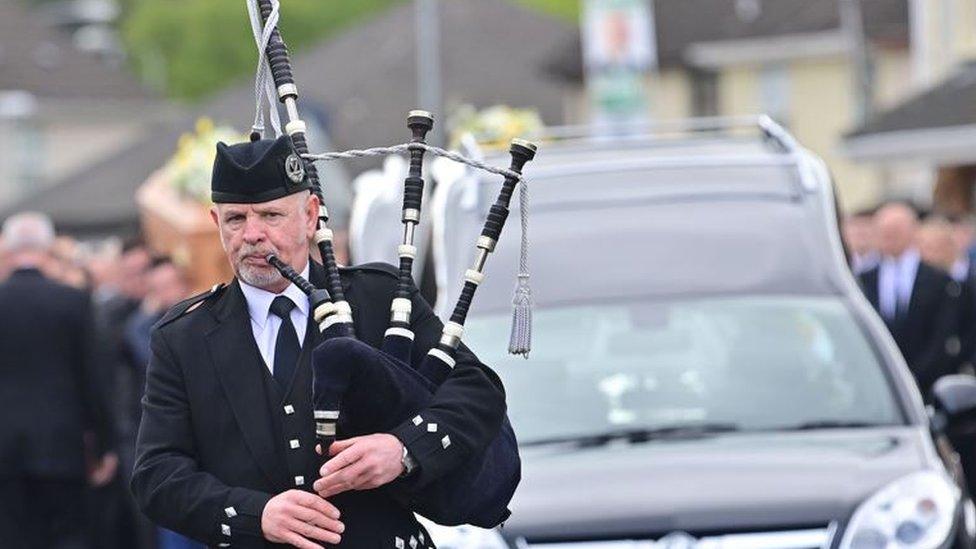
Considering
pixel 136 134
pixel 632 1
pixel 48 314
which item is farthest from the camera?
pixel 136 134

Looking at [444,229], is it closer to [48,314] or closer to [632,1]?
[48,314]

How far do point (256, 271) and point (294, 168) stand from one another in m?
0.23

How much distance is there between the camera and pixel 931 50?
42.2 m

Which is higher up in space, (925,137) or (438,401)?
(438,401)

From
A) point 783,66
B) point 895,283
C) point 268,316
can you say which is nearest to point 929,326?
point 895,283

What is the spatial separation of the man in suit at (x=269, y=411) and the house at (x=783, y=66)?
53268 millimetres

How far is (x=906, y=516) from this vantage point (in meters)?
8.06

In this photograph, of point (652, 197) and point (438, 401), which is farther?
point (652, 197)

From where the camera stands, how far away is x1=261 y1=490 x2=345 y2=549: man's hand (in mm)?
5609

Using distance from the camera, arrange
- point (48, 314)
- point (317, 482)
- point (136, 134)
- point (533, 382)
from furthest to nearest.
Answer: point (136, 134) → point (48, 314) → point (533, 382) → point (317, 482)

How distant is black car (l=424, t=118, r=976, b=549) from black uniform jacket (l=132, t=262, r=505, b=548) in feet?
6.94


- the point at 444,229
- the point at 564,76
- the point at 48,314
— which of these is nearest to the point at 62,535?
the point at 48,314

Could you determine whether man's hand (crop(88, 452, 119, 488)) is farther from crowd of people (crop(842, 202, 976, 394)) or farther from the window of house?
the window of house

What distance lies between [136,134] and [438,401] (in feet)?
276
